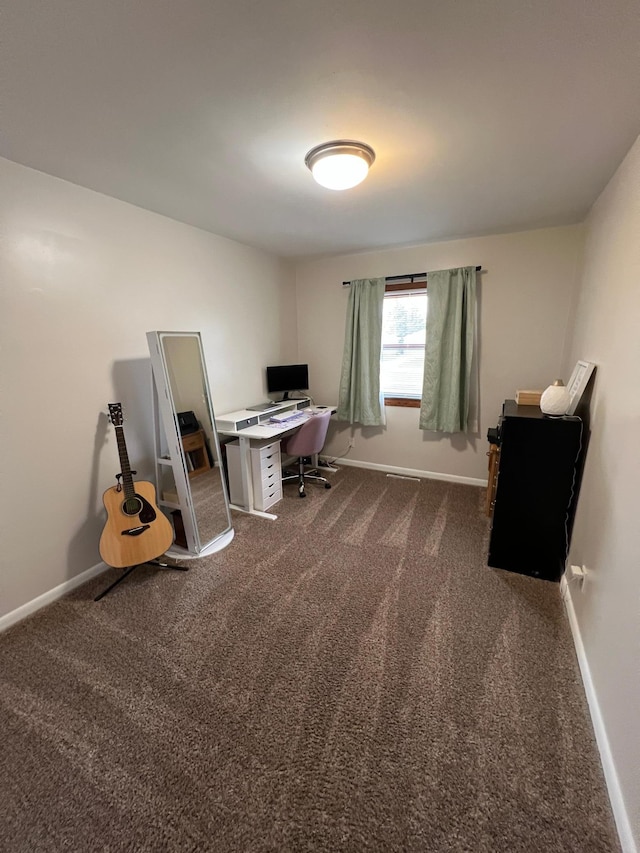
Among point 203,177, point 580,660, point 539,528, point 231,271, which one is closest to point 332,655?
point 580,660

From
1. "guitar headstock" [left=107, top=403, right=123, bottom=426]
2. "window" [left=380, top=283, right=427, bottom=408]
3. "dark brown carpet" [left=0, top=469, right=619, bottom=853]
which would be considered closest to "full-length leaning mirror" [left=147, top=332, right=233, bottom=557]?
"guitar headstock" [left=107, top=403, right=123, bottom=426]

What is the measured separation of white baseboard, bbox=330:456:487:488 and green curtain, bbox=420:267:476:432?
55 cm

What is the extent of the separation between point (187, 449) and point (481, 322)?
2.87m

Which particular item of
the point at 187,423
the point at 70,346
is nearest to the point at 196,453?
the point at 187,423

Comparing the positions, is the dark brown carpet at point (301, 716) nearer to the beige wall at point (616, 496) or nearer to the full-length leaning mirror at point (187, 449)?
the beige wall at point (616, 496)

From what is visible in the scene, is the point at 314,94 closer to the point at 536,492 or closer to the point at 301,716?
the point at 536,492

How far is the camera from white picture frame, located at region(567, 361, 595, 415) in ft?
6.57

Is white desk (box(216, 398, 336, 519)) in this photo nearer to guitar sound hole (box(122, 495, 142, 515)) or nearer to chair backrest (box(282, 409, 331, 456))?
chair backrest (box(282, 409, 331, 456))

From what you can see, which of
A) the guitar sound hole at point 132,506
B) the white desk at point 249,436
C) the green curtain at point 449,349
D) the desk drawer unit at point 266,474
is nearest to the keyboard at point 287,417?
the white desk at point 249,436

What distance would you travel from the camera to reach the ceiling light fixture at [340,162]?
1647mm

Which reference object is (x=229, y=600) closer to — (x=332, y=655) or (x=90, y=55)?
(x=332, y=655)

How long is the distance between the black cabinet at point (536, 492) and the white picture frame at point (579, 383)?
13 centimetres

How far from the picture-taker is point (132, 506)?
86.1 inches

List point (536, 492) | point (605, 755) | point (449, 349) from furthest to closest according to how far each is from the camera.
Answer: point (449, 349) < point (536, 492) < point (605, 755)
